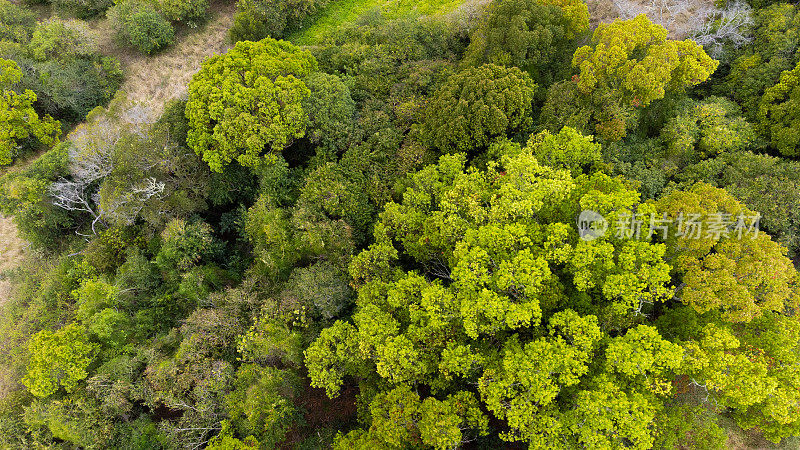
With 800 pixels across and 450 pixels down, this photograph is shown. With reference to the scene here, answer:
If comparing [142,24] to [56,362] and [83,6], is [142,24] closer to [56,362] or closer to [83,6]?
[83,6]

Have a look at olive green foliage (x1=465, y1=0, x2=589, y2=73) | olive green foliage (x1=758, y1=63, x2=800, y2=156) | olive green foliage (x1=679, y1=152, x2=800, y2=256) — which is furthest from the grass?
olive green foliage (x1=679, y1=152, x2=800, y2=256)

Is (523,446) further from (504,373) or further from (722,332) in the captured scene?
(722,332)

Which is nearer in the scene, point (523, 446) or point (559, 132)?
point (523, 446)

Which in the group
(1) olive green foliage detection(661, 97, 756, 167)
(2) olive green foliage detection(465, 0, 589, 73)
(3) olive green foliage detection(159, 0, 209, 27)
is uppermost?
(3) olive green foliage detection(159, 0, 209, 27)

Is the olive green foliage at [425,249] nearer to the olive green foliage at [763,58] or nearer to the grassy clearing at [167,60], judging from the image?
the olive green foliage at [763,58]

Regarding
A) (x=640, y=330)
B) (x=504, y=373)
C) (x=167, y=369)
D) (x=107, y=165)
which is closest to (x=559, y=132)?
(x=640, y=330)

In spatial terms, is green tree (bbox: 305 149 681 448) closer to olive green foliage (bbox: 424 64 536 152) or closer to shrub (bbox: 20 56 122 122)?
olive green foliage (bbox: 424 64 536 152)

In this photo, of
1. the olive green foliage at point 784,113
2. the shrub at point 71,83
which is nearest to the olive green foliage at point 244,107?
the shrub at point 71,83
